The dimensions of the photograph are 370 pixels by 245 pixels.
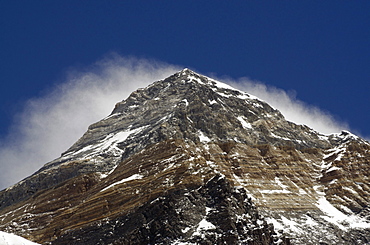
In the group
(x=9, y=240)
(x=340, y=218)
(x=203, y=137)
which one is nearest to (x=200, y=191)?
(x=203, y=137)

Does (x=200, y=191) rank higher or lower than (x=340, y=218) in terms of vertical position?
higher

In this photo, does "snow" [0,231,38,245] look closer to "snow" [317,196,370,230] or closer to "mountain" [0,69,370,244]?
"mountain" [0,69,370,244]

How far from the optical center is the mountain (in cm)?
13638

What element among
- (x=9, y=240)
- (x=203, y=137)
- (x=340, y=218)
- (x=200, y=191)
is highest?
(x=203, y=137)

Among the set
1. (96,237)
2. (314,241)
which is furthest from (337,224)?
(96,237)

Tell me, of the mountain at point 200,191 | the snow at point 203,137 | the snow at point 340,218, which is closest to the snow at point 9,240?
the mountain at point 200,191

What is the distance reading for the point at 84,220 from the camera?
147m

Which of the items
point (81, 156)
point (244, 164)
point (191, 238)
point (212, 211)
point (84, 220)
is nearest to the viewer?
point (191, 238)

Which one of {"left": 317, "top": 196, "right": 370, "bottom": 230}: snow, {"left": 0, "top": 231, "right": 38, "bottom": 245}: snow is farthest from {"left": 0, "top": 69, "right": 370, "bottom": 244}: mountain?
{"left": 0, "top": 231, "right": 38, "bottom": 245}: snow

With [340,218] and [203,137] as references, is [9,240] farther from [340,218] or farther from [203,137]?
[340,218]

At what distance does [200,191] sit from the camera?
14425 centimetres

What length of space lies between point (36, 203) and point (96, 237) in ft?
112

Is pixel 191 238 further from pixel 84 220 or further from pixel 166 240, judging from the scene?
pixel 84 220

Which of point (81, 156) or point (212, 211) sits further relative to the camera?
point (81, 156)
